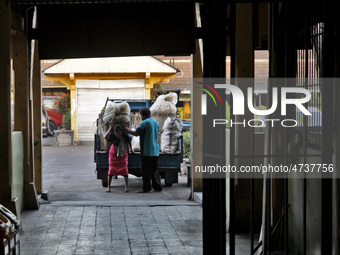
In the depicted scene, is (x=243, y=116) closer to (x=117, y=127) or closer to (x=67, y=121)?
(x=117, y=127)

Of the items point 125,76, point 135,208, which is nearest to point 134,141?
point 135,208

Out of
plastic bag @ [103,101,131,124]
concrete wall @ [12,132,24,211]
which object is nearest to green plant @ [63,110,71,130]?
plastic bag @ [103,101,131,124]

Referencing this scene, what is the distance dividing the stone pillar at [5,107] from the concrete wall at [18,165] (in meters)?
1.16

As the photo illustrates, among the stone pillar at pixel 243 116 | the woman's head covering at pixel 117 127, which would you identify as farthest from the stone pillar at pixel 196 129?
the stone pillar at pixel 243 116

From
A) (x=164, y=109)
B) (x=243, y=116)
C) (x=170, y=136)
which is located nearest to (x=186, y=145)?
(x=164, y=109)

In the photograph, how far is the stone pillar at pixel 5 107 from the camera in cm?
830

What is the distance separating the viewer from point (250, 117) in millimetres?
8336

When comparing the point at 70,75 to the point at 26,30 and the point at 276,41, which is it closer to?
the point at 26,30

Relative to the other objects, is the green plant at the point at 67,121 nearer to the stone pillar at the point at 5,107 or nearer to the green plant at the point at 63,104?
the green plant at the point at 63,104

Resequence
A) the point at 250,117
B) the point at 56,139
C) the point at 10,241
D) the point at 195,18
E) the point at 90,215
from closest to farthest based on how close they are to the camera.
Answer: the point at 10,241 < the point at 250,117 < the point at 90,215 < the point at 195,18 < the point at 56,139

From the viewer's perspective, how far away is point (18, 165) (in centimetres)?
1002

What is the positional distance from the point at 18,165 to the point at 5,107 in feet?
6.47

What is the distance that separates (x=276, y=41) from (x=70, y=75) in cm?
2053

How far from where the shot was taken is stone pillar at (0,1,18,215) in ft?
27.2
